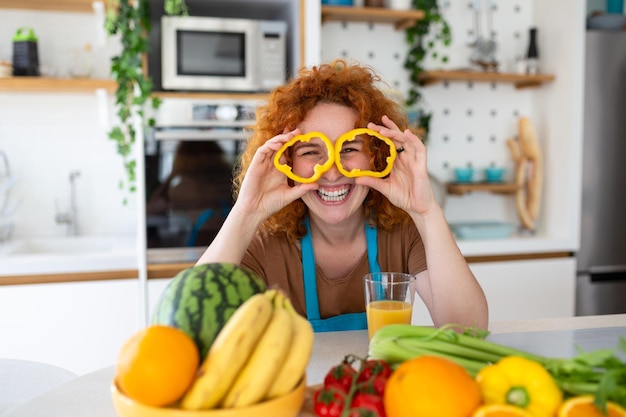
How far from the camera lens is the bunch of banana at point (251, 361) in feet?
2.09

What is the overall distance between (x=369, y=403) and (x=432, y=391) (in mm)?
99

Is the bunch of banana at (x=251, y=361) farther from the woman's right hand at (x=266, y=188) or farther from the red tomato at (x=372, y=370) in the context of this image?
the woman's right hand at (x=266, y=188)

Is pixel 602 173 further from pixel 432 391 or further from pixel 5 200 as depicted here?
pixel 5 200

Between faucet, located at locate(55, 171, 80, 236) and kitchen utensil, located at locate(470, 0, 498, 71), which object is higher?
kitchen utensil, located at locate(470, 0, 498, 71)

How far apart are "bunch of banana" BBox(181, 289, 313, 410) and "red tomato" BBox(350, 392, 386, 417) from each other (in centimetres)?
9

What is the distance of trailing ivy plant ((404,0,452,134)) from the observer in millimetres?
3125

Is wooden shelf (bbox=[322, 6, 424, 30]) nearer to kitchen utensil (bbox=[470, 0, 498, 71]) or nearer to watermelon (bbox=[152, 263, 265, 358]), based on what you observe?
kitchen utensil (bbox=[470, 0, 498, 71])

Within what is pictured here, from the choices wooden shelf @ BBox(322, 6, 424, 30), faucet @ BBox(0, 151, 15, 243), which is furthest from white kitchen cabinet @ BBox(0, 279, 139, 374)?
wooden shelf @ BBox(322, 6, 424, 30)

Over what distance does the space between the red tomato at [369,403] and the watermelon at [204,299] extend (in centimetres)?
19

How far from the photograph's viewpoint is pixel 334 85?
1536 millimetres

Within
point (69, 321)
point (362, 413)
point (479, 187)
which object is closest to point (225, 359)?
point (362, 413)

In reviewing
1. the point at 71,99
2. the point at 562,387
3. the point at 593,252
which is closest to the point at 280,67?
the point at 71,99

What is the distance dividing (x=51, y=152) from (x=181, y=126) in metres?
0.79

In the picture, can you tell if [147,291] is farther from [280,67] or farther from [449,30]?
[449,30]
